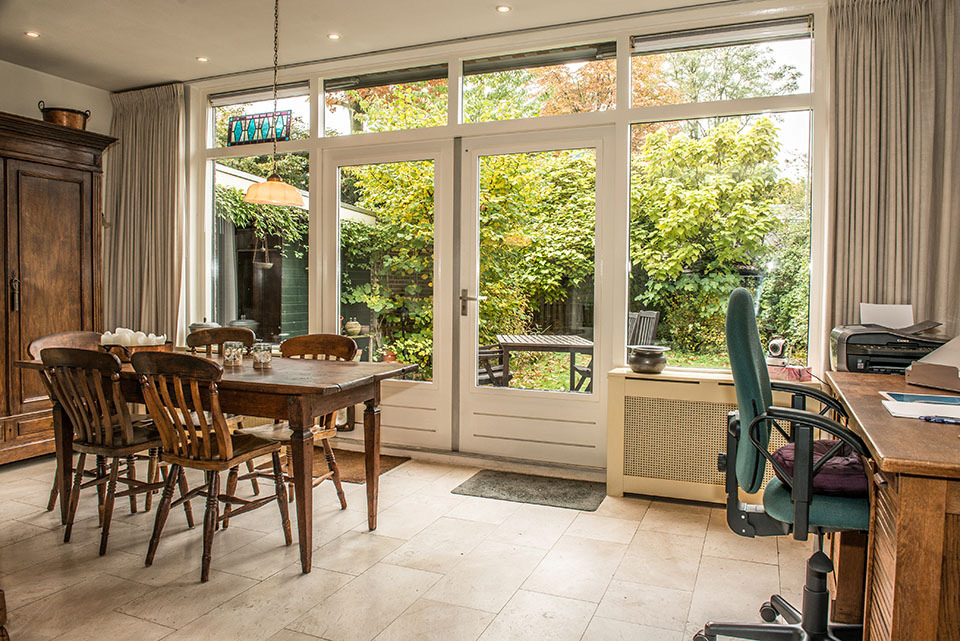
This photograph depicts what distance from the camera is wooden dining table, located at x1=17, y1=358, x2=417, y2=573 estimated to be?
101 inches

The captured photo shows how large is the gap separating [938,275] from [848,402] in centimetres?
162

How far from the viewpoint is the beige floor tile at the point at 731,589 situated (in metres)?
2.28

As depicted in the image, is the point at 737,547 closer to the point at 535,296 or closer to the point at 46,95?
the point at 535,296

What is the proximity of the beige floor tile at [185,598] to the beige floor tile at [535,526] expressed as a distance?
1151 mm

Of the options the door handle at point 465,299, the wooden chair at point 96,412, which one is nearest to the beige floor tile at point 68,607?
the wooden chair at point 96,412

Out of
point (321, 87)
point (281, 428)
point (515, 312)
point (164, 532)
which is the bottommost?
point (164, 532)

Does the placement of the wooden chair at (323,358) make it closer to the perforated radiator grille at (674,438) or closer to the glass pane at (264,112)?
the perforated radiator grille at (674,438)

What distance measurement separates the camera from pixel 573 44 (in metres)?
3.98

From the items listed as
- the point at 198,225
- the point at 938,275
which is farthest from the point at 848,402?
the point at 198,225

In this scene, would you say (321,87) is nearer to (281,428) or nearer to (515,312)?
(515,312)

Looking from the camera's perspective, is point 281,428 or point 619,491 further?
point 619,491

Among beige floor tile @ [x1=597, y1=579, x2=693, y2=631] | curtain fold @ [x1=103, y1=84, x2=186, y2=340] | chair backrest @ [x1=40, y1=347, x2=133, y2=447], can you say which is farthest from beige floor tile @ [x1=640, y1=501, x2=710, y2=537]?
curtain fold @ [x1=103, y1=84, x2=186, y2=340]

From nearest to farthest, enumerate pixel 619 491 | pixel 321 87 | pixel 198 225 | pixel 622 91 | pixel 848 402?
1. pixel 848 402
2. pixel 619 491
3. pixel 622 91
4. pixel 321 87
5. pixel 198 225

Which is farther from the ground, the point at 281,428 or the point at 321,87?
the point at 321,87
